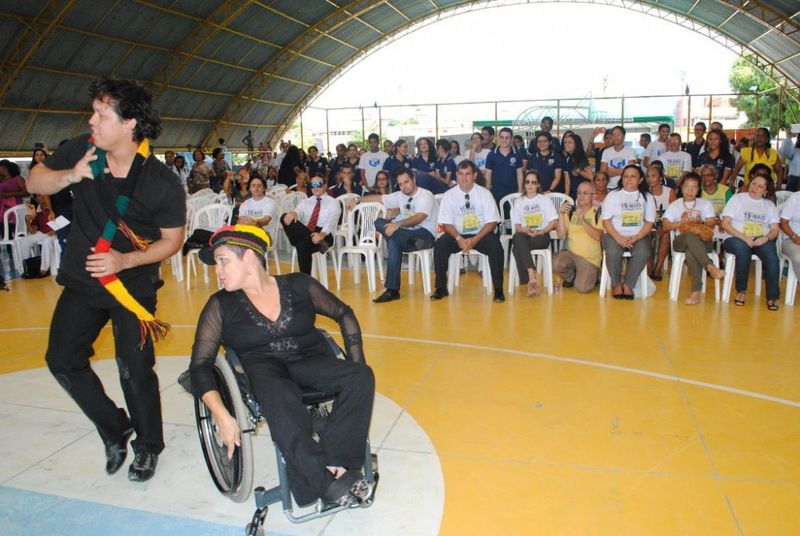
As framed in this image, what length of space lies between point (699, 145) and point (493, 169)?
3.06m

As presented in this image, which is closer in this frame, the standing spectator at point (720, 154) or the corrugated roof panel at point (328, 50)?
the standing spectator at point (720, 154)

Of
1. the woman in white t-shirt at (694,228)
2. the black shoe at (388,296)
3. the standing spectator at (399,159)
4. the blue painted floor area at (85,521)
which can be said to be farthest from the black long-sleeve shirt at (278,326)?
the standing spectator at (399,159)

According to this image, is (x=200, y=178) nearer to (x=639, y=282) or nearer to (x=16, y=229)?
(x=16, y=229)

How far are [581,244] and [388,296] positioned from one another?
186 centimetres

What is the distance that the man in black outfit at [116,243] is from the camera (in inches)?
94.0

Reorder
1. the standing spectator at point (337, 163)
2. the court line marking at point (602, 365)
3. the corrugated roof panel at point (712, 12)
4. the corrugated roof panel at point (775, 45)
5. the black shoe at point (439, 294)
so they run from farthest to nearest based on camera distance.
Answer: the corrugated roof panel at point (712, 12)
the corrugated roof panel at point (775, 45)
the standing spectator at point (337, 163)
the black shoe at point (439, 294)
the court line marking at point (602, 365)

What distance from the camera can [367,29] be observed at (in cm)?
2434

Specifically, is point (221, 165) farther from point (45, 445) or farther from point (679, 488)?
point (679, 488)

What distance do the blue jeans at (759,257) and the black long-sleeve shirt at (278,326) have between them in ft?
13.7

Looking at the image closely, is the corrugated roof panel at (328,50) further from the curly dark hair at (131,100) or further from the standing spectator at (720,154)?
the curly dark hair at (131,100)

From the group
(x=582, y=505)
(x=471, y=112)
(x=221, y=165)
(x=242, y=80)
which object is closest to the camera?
(x=582, y=505)

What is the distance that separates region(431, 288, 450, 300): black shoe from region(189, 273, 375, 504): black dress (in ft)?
10.9

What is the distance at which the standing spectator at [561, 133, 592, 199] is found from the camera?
745 cm

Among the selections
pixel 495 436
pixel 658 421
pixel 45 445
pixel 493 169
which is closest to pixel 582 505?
pixel 495 436
